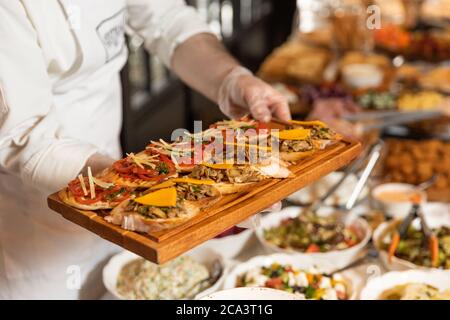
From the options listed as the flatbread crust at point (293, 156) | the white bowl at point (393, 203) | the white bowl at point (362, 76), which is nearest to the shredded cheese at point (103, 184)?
the flatbread crust at point (293, 156)

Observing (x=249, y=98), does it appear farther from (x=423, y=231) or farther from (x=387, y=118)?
(x=387, y=118)

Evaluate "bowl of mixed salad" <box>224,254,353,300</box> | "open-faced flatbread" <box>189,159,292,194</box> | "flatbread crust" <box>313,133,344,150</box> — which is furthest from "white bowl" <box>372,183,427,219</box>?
"open-faced flatbread" <box>189,159,292,194</box>

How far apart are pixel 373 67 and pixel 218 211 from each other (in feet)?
10.2

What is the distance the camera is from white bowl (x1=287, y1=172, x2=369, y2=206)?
8.66 feet

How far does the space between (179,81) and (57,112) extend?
12.7ft

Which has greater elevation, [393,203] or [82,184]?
[82,184]

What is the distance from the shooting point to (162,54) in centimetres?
254

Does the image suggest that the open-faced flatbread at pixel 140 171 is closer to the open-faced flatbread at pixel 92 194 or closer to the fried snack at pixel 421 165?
the open-faced flatbread at pixel 92 194

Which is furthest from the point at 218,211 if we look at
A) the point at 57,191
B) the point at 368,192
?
the point at 368,192

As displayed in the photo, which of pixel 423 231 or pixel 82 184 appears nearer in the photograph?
pixel 82 184

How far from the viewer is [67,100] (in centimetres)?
214

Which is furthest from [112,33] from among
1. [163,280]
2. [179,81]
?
[179,81]

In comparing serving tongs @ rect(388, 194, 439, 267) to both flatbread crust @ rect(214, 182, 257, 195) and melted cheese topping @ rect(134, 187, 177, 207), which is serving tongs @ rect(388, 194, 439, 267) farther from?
melted cheese topping @ rect(134, 187, 177, 207)
